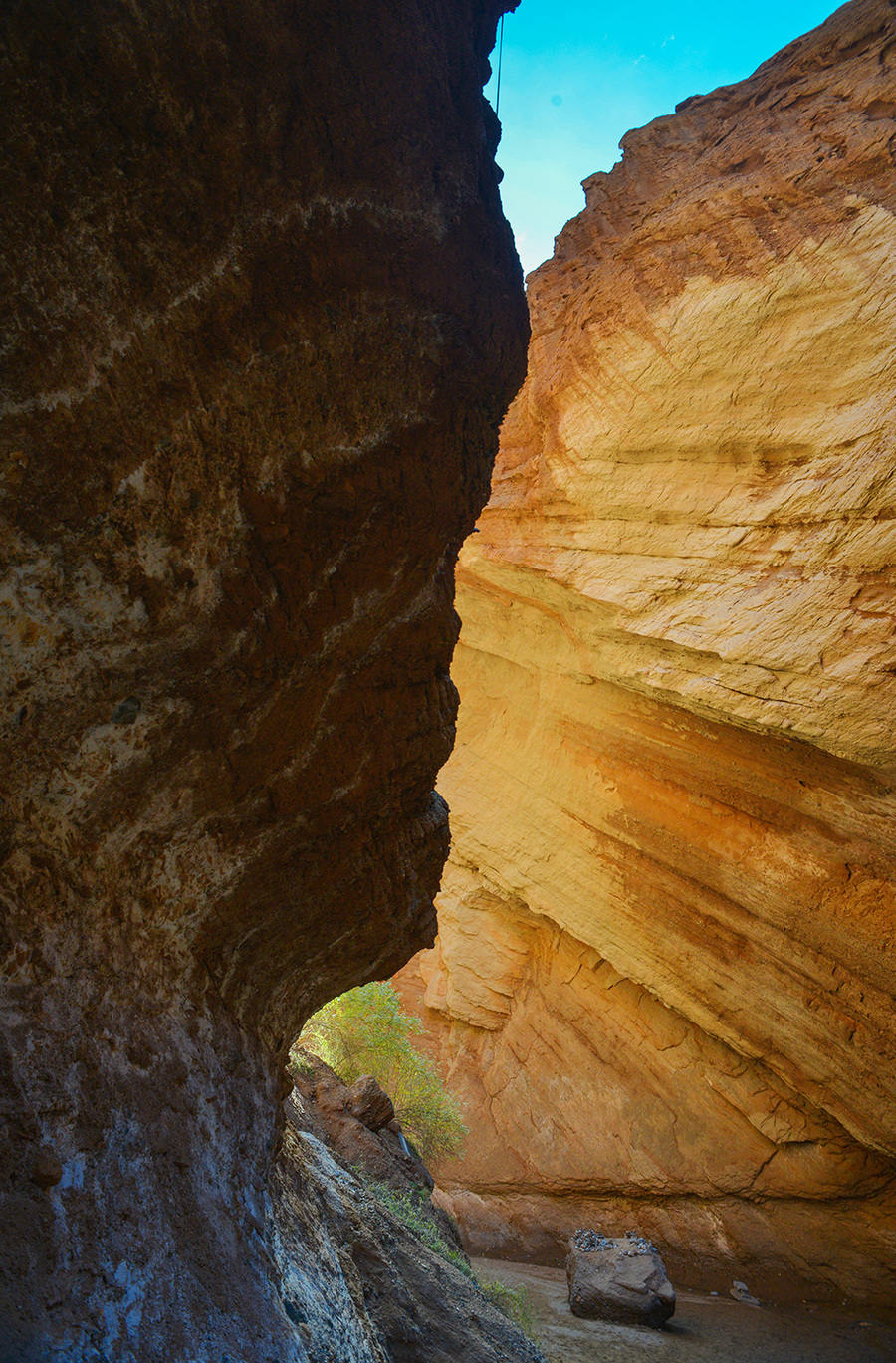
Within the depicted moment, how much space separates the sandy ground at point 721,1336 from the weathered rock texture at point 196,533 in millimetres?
9683

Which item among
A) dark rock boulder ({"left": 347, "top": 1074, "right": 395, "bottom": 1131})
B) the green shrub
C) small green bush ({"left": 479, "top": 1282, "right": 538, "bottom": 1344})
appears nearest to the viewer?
small green bush ({"left": 479, "top": 1282, "right": 538, "bottom": 1344})

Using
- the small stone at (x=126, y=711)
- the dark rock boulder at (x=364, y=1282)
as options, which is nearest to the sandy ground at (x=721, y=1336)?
the dark rock boulder at (x=364, y=1282)

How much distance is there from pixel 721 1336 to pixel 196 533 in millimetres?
14003

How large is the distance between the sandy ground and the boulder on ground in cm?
17

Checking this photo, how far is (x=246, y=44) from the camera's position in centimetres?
253

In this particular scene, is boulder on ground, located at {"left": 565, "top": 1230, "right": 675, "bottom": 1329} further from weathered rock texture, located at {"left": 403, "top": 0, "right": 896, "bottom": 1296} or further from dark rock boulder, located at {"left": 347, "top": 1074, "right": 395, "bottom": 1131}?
dark rock boulder, located at {"left": 347, "top": 1074, "right": 395, "bottom": 1131}

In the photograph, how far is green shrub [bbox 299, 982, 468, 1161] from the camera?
13289 mm

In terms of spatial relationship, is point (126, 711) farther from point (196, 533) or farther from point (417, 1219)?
point (417, 1219)

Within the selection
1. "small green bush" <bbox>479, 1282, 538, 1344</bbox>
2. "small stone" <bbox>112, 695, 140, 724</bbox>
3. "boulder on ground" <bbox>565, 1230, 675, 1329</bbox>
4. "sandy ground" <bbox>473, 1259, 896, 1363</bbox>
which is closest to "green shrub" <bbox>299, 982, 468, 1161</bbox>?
"sandy ground" <bbox>473, 1259, 896, 1363</bbox>

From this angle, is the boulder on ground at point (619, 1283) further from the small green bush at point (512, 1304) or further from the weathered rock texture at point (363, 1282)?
the weathered rock texture at point (363, 1282)

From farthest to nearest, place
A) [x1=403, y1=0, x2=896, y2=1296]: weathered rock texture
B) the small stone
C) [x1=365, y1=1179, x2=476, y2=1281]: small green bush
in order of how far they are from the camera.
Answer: [x1=403, y1=0, x2=896, y2=1296]: weathered rock texture < [x1=365, y1=1179, x2=476, y2=1281]: small green bush < the small stone

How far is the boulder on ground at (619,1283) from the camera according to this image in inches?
423

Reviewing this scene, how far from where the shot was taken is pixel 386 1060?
44.7 ft

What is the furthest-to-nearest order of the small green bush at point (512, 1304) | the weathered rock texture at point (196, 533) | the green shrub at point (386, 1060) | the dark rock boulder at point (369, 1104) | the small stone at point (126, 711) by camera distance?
the green shrub at point (386, 1060) → the dark rock boulder at point (369, 1104) → the small green bush at point (512, 1304) → the small stone at point (126, 711) → the weathered rock texture at point (196, 533)
